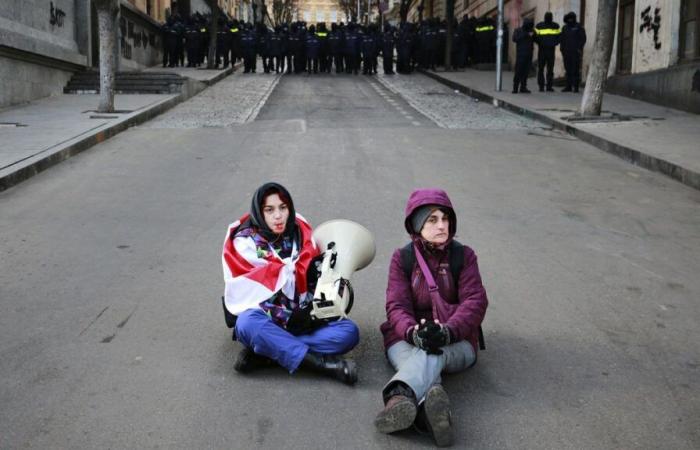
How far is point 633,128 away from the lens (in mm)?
15094

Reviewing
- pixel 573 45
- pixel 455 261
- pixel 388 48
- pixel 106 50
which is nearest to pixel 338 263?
pixel 455 261

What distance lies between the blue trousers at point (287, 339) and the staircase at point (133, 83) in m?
18.7

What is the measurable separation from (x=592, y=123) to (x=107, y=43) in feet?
29.8

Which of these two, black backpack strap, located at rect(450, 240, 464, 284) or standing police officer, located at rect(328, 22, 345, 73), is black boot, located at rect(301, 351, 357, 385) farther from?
standing police officer, located at rect(328, 22, 345, 73)

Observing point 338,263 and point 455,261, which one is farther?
point 338,263

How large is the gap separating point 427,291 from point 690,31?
53.0 feet

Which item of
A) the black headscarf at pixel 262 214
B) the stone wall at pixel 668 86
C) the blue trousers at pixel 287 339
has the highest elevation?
the stone wall at pixel 668 86

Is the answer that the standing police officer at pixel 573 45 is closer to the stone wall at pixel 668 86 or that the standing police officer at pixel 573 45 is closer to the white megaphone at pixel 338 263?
the stone wall at pixel 668 86

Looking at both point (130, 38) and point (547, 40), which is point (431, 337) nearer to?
point (547, 40)

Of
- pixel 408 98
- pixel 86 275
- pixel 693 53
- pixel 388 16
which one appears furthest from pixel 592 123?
pixel 388 16

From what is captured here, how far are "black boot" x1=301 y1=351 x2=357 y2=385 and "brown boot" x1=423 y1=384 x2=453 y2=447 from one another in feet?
2.26

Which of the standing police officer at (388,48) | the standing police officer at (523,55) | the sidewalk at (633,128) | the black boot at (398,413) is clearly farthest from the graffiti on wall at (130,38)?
the black boot at (398,413)

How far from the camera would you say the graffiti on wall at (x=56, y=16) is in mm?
22938

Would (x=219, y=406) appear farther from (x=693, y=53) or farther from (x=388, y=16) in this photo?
(x=388, y=16)
